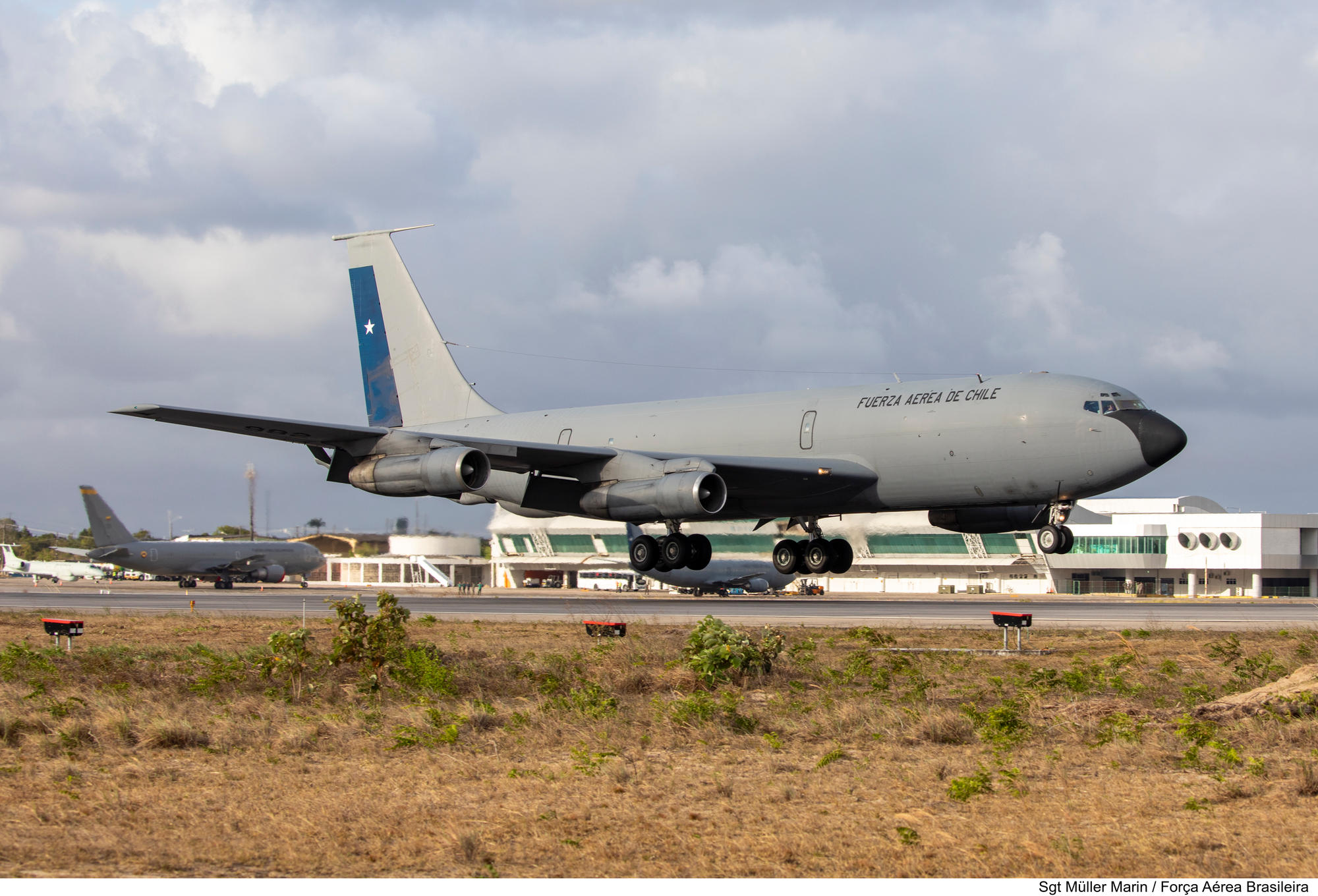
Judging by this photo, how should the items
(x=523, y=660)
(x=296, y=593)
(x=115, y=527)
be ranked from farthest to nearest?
(x=115, y=527) → (x=296, y=593) → (x=523, y=660)

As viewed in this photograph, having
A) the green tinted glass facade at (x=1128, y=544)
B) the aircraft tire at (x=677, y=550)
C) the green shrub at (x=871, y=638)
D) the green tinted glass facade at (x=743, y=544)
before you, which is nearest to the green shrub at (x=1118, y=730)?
the green shrub at (x=871, y=638)

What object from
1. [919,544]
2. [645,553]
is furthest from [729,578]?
[645,553]

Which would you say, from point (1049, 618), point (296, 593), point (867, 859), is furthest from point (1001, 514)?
point (296, 593)

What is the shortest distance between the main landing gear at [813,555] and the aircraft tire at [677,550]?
11.1 ft

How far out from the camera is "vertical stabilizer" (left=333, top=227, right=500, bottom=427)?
4528cm

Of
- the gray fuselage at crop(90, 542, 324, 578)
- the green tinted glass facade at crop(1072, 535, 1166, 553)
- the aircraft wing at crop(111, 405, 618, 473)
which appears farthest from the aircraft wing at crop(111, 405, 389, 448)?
the green tinted glass facade at crop(1072, 535, 1166, 553)

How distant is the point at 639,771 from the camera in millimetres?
15664

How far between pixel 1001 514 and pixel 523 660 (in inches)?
613

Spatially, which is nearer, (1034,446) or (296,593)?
(1034,446)

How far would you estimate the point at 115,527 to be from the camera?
98.9 m

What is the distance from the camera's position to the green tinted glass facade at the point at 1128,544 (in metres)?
116

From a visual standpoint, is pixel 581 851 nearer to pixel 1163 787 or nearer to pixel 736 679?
pixel 1163 787

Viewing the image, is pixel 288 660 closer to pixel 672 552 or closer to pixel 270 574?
pixel 672 552

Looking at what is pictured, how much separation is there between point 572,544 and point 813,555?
94.4 metres
